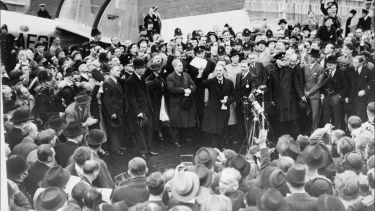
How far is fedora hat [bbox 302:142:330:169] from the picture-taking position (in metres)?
4.04

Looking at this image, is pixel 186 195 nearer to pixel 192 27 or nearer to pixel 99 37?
pixel 99 37

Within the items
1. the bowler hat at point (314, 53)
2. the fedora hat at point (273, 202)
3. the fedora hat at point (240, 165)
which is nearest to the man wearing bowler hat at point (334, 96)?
the bowler hat at point (314, 53)

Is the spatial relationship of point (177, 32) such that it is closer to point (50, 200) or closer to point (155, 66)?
point (155, 66)

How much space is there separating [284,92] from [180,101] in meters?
1.47

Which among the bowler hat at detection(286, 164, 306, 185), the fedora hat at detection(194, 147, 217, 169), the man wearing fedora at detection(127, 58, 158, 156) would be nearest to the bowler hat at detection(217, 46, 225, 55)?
the man wearing fedora at detection(127, 58, 158, 156)

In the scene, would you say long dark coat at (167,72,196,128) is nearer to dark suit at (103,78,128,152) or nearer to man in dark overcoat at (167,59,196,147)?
man in dark overcoat at (167,59,196,147)

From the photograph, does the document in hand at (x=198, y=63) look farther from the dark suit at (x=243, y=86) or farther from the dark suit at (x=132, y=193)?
the dark suit at (x=132, y=193)

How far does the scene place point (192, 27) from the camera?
31.7 feet

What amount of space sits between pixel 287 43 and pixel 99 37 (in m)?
3.19

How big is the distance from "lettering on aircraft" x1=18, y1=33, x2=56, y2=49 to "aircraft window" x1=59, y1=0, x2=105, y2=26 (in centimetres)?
44

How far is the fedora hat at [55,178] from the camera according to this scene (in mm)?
3955

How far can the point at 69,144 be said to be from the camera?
492 cm

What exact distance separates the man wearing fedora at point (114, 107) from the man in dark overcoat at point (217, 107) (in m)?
1.15

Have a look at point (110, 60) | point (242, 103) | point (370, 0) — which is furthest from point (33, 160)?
point (370, 0)
